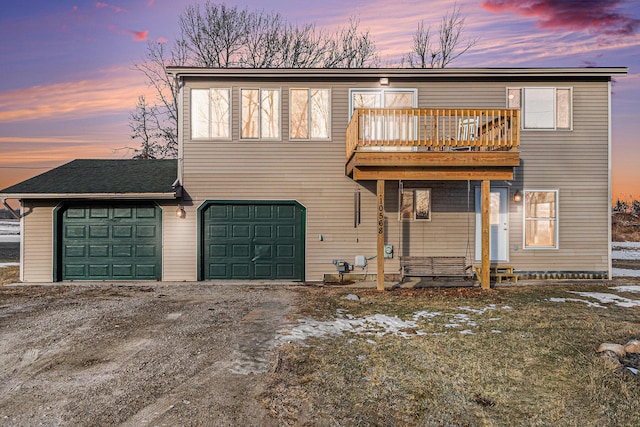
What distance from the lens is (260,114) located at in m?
11.8

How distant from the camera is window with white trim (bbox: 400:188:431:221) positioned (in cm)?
1171

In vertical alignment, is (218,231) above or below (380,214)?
below

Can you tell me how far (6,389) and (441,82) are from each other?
11.9 m

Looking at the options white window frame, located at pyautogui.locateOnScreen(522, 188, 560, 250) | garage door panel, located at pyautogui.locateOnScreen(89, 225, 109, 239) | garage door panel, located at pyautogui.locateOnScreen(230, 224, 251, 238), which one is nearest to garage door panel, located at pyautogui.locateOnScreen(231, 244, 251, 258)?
garage door panel, located at pyautogui.locateOnScreen(230, 224, 251, 238)

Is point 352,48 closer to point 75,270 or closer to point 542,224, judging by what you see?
point 542,224

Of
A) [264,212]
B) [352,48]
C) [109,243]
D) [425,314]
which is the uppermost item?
[352,48]

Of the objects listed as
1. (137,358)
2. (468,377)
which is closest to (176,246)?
(137,358)

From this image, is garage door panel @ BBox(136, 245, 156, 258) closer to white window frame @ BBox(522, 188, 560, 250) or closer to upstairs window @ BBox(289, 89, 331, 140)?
upstairs window @ BBox(289, 89, 331, 140)

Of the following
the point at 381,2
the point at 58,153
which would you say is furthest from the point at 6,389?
the point at 58,153

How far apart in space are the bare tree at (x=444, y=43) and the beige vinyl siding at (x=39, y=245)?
2316 centimetres

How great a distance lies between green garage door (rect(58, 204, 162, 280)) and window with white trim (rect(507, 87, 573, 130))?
11.5 m

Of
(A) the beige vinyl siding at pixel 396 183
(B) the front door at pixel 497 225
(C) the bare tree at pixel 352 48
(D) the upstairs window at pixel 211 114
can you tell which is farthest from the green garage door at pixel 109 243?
(C) the bare tree at pixel 352 48

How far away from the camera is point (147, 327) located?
684 cm

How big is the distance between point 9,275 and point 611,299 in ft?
58.4
